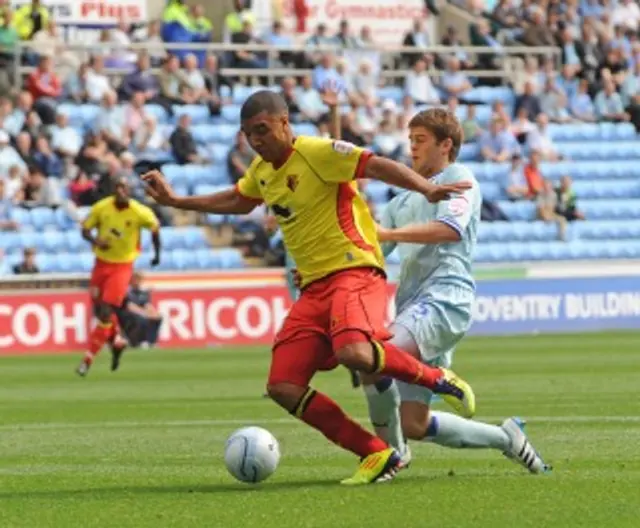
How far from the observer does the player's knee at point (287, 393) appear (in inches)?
411

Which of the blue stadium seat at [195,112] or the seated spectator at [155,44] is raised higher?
the seated spectator at [155,44]

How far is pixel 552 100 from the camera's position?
37312 millimetres

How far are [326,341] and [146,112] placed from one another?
21.6m

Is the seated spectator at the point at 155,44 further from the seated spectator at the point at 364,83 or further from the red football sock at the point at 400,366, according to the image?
the red football sock at the point at 400,366

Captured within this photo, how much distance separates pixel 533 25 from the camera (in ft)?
126

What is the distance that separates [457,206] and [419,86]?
25.0 m

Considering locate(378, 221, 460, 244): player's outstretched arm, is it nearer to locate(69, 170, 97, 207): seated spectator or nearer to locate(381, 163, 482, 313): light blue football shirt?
locate(381, 163, 482, 313): light blue football shirt

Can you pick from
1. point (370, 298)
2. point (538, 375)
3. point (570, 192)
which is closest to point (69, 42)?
point (570, 192)

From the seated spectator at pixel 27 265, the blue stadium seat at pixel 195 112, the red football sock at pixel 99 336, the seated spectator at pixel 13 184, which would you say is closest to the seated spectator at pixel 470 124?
the blue stadium seat at pixel 195 112

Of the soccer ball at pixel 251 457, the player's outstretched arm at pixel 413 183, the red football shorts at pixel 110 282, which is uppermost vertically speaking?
the player's outstretched arm at pixel 413 183

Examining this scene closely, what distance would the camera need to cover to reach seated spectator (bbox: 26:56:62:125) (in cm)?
3086

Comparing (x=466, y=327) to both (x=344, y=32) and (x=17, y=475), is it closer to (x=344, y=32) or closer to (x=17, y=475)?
(x=17, y=475)

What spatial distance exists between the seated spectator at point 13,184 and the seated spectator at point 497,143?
9272mm

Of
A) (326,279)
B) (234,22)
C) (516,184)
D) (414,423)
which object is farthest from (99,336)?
(326,279)
